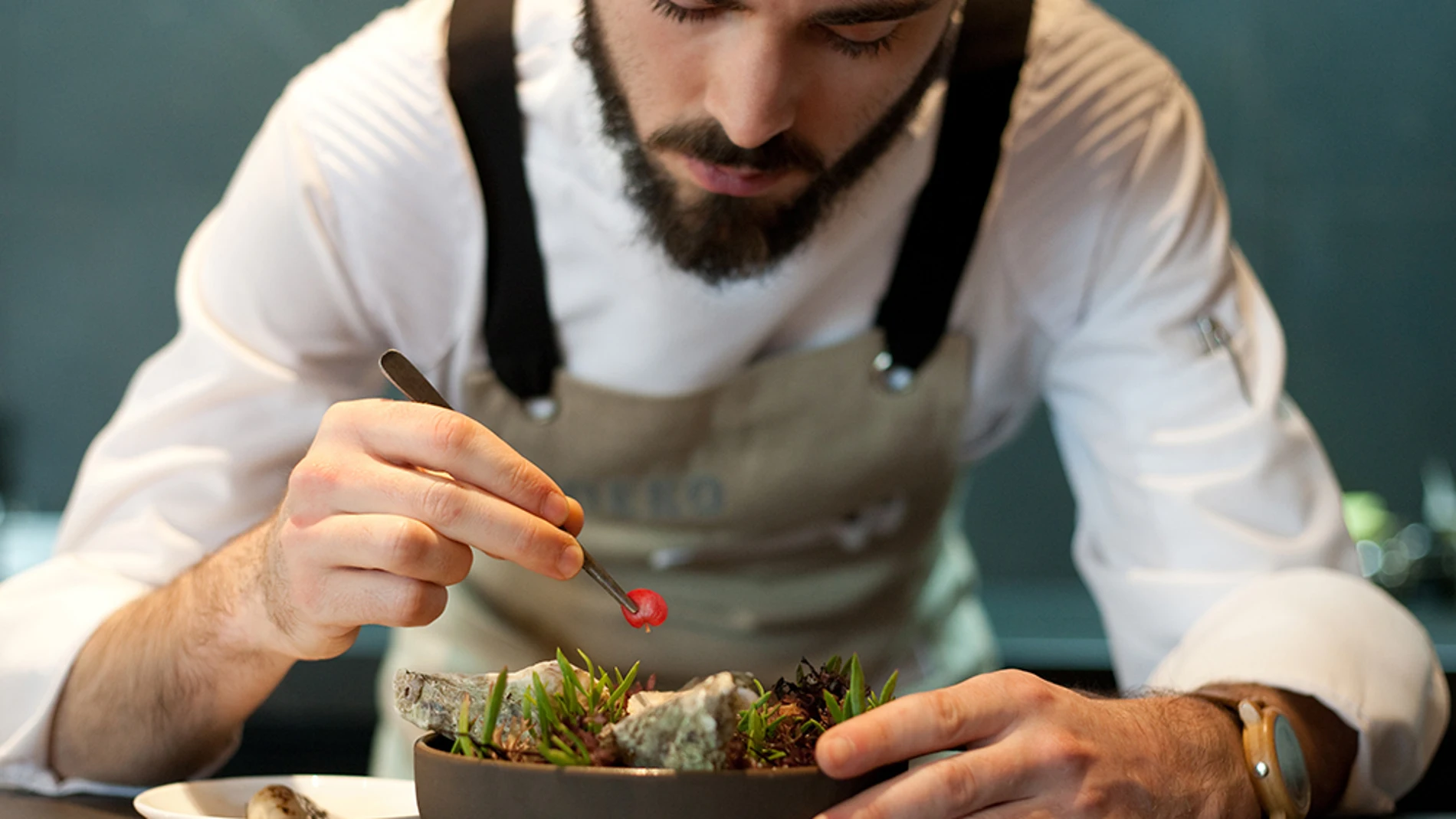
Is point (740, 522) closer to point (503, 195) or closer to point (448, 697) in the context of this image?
point (503, 195)

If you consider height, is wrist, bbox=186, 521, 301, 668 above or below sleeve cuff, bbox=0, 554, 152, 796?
above

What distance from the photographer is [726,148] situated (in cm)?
103

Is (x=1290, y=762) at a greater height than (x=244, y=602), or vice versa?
(x=244, y=602)

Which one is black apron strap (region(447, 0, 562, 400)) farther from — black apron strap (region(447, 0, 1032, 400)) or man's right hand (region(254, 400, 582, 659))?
man's right hand (region(254, 400, 582, 659))

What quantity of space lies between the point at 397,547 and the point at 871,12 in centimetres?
53

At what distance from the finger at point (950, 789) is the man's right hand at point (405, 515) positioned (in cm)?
22

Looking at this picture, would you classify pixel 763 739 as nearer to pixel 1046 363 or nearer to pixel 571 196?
pixel 571 196

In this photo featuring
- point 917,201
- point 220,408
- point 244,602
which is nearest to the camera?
point 244,602

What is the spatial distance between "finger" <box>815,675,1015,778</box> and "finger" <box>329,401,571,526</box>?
24 cm

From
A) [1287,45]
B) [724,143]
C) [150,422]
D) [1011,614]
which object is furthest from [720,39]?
[1287,45]

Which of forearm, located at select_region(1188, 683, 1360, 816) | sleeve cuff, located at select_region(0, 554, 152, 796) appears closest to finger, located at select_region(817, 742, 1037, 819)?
forearm, located at select_region(1188, 683, 1360, 816)

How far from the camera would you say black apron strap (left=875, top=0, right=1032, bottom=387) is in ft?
4.19

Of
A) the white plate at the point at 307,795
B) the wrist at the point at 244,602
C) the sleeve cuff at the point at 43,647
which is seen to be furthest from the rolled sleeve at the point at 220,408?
the white plate at the point at 307,795

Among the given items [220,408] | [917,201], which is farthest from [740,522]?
[220,408]
